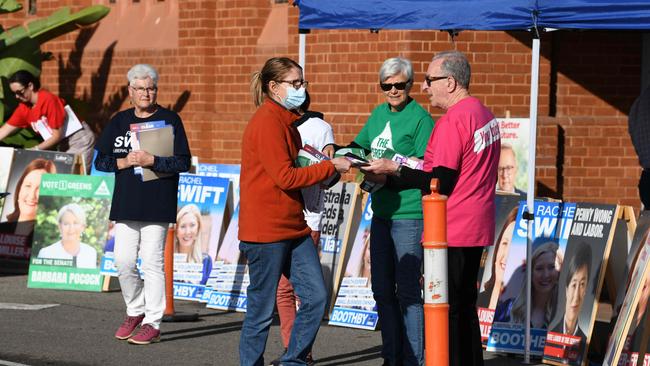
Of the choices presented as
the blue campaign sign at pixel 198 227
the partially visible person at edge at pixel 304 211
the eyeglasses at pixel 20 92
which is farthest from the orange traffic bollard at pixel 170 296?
the eyeglasses at pixel 20 92

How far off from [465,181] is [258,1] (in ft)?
35.3

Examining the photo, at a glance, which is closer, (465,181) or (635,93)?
(465,181)

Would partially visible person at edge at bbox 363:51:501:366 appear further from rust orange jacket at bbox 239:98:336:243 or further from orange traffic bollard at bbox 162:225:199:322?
orange traffic bollard at bbox 162:225:199:322

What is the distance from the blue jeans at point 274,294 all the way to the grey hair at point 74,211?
6.08 meters

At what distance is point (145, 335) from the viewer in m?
10.9

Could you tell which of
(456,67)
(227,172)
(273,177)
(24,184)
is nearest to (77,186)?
(227,172)

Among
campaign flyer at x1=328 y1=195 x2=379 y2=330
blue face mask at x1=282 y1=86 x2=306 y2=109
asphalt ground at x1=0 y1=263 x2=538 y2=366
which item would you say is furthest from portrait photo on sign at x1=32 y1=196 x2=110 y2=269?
blue face mask at x1=282 y1=86 x2=306 y2=109

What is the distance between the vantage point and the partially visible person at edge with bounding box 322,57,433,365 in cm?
900

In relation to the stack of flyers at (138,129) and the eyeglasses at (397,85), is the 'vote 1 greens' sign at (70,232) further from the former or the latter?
the eyeglasses at (397,85)

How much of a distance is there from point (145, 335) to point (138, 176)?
1162mm

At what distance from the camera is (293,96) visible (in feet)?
28.0

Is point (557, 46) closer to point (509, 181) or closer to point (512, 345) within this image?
point (509, 181)

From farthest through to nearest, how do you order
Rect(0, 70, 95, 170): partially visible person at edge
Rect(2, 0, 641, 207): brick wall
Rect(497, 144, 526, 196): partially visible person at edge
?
Rect(0, 70, 95, 170): partially visible person at edge → Rect(2, 0, 641, 207): brick wall → Rect(497, 144, 526, 196): partially visible person at edge

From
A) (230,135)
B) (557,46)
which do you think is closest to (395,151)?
(557,46)
